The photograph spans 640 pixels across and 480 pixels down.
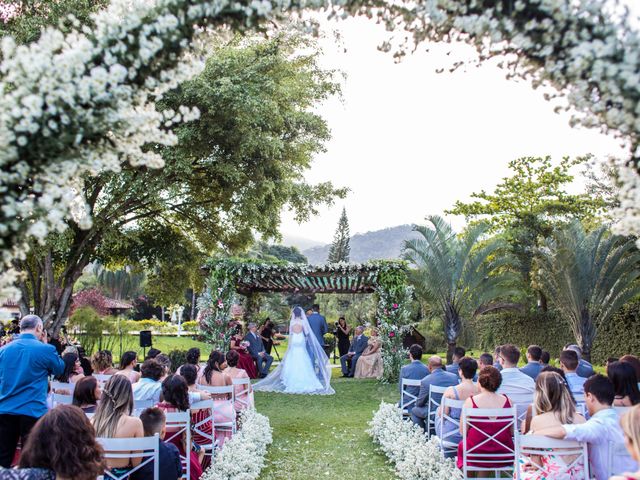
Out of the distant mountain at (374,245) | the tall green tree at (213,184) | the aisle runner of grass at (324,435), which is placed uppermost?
the distant mountain at (374,245)

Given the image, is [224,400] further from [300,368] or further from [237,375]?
[300,368]

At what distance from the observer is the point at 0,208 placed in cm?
274

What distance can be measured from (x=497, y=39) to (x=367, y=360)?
1461 centimetres

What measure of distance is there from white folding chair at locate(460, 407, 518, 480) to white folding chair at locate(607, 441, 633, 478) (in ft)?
3.50

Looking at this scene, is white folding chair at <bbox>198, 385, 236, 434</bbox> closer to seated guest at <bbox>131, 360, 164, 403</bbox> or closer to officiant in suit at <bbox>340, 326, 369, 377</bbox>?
seated guest at <bbox>131, 360, 164, 403</bbox>

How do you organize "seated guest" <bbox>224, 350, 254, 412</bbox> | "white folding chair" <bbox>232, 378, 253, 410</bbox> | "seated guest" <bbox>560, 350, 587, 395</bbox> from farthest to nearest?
"seated guest" <bbox>224, 350, 254, 412</bbox> → "white folding chair" <bbox>232, 378, 253, 410</bbox> → "seated guest" <bbox>560, 350, 587, 395</bbox>

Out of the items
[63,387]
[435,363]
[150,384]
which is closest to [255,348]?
[435,363]

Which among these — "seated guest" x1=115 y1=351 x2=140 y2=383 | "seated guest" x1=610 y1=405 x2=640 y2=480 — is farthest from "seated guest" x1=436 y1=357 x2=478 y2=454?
"seated guest" x1=115 y1=351 x2=140 y2=383

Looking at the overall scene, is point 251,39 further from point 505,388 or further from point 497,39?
point 497,39

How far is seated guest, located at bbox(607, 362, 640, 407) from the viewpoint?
5.13m

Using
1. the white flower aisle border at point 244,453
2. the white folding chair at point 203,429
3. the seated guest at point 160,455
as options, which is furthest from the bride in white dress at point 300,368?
the seated guest at point 160,455

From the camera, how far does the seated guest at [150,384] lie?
6168 mm

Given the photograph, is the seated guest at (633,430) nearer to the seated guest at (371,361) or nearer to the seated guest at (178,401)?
the seated guest at (178,401)

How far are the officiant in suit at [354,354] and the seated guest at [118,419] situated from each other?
13086 mm
